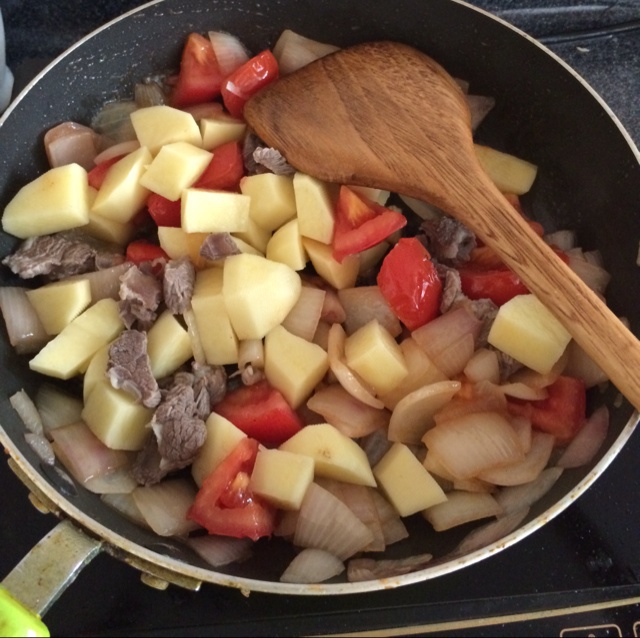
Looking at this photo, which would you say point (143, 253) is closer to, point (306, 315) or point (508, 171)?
point (306, 315)

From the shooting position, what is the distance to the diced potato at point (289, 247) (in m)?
1.62

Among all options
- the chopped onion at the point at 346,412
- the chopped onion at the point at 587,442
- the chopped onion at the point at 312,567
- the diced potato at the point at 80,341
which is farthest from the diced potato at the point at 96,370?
the chopped onion at the point at 587,442

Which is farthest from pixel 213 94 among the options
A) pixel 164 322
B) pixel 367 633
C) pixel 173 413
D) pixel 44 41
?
pixel 367 633

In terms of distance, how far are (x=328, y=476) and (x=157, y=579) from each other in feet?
1.30

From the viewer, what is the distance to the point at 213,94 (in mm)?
1858

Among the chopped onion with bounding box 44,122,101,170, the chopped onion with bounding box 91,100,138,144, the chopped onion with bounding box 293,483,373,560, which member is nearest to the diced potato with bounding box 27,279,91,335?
the chopped onion with bounding box 44,122,101,170

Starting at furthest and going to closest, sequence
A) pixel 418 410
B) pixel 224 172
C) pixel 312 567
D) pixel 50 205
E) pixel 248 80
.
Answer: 1. pixel 248 80
2. pixel 224 172
3. pixel 50 205
4. pixel 418 410
5. pixel 312 567

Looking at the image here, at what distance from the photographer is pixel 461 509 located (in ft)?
4.75

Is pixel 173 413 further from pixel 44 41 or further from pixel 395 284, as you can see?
pixel 44 41

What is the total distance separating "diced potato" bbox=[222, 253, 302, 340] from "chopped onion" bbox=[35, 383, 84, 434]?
0.40 m

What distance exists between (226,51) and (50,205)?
2.03 feet

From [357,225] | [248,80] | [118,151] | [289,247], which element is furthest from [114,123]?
[357,225]

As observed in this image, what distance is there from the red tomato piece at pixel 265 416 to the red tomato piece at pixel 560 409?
481 millimetres

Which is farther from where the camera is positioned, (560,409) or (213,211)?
(213,211)
